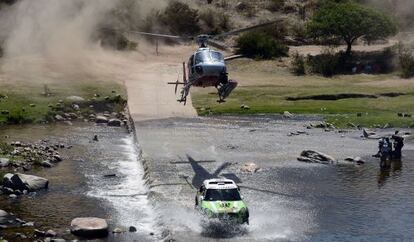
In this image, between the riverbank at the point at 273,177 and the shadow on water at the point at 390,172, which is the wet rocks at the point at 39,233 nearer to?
the riverbank at the point at 273,177

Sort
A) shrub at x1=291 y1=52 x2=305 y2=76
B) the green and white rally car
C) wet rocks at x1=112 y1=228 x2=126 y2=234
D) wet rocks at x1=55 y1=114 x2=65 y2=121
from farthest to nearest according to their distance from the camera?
shrub at x1=291 y1=52 x2=305 y2=76 → wet rocks at x1=55 y1=114 x2=65 y2=121 → wet rocks at x1=112 y1=228 x2=126 y2=234 → the green and white rally car

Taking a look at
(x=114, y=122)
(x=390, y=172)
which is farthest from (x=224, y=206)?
(x=114, y=122)

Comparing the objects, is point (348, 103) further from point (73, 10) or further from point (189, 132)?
point (73, 10)

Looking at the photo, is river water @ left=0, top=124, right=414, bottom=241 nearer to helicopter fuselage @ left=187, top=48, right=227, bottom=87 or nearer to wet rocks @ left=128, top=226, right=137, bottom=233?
wet rocks @ left=128, top=226, right=137, bottom=233

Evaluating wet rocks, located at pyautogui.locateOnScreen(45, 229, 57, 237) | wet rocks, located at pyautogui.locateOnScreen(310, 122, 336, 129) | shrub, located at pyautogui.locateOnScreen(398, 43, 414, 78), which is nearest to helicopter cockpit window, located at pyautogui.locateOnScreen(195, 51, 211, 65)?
wet rocks, located at pyautogui.locateOnScreen(310, 122, 336, 129)

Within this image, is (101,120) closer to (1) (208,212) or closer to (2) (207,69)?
(2) (207,69)

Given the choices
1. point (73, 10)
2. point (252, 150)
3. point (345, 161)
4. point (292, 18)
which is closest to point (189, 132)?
point (252, 150)
